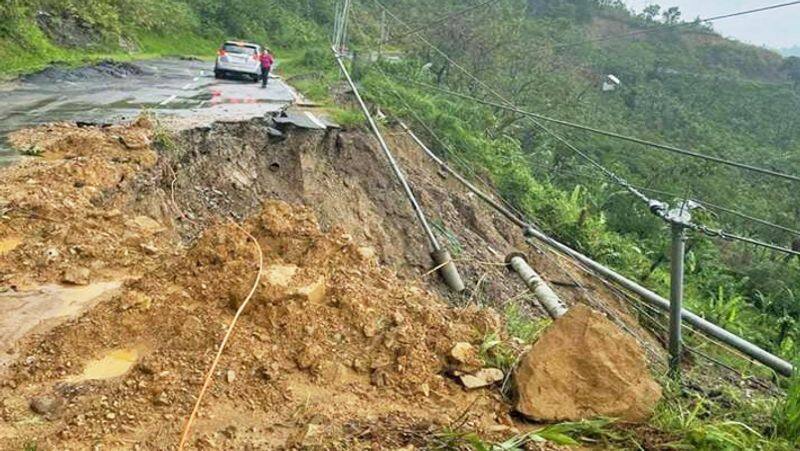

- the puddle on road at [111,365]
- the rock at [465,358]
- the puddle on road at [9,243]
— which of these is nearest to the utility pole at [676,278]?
the rock at [465,358]

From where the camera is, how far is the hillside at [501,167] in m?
3.84

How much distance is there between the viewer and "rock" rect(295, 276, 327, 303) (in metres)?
3.76

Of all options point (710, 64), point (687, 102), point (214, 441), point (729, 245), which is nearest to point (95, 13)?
point (214, 441)

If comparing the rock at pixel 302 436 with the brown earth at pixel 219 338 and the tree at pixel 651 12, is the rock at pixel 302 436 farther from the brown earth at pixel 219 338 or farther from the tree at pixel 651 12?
the tree at pixel 651 12

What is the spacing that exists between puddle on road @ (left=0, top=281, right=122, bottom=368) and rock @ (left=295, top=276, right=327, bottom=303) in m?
1.54

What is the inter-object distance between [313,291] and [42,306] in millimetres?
1923

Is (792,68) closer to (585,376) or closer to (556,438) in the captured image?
(585,376)

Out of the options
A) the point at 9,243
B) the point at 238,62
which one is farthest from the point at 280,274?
the point at 238,62

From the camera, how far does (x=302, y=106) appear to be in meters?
13.8

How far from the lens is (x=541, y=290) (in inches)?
186

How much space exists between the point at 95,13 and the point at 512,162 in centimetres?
1713

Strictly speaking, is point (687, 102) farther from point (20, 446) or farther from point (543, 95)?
point (20, 446)

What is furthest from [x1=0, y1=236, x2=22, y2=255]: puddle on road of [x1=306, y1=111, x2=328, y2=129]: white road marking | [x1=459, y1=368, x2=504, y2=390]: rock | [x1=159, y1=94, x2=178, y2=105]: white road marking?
[x1=159, y1=94, x2=178, y2=105]: white road marking

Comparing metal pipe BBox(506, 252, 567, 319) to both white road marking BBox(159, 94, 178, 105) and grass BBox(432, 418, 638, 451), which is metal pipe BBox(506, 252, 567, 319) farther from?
white road marking BBox(159, 94, 178, 105)
